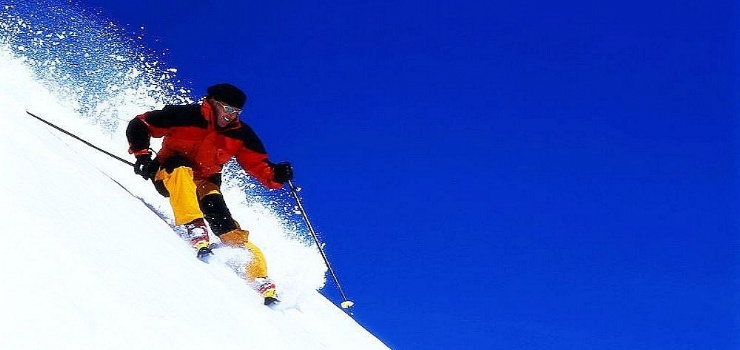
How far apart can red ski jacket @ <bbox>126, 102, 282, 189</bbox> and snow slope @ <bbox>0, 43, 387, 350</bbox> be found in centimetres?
91

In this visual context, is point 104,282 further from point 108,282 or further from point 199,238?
point 199,238

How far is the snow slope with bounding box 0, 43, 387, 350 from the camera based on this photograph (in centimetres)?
182

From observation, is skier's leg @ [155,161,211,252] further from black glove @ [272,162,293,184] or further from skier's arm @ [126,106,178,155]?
black glove @ [272,162,293,184]

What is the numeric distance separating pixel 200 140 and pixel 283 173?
30.8 inches

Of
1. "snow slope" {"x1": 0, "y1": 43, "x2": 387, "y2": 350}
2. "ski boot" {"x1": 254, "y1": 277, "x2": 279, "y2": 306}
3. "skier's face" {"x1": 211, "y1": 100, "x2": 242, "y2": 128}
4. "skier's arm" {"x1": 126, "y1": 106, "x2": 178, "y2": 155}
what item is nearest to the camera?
"snow slope" {"x1": 0, "y1": 43, "x2": 387, "y2": 350}

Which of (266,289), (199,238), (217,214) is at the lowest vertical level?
(266,289)

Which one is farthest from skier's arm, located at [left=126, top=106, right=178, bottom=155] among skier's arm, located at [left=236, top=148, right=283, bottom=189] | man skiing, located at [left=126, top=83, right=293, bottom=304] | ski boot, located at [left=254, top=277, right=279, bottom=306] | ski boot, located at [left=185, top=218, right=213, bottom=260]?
ski boot, located at [left=254, top=277, right=279, bottom=306]

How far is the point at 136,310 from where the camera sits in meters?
2.26

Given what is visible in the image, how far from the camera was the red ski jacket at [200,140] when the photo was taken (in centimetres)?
518

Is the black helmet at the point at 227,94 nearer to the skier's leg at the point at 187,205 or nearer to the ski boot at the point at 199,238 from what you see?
the skier's leg at the point at 187,205

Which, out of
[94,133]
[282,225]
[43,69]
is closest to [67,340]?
[282,225]

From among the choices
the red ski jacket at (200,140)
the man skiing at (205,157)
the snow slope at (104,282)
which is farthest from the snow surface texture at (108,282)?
the red ski jacket at (200,140)

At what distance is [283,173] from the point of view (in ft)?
18.1

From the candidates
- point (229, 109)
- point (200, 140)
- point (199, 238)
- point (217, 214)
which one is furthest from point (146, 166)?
point (199, 238)
